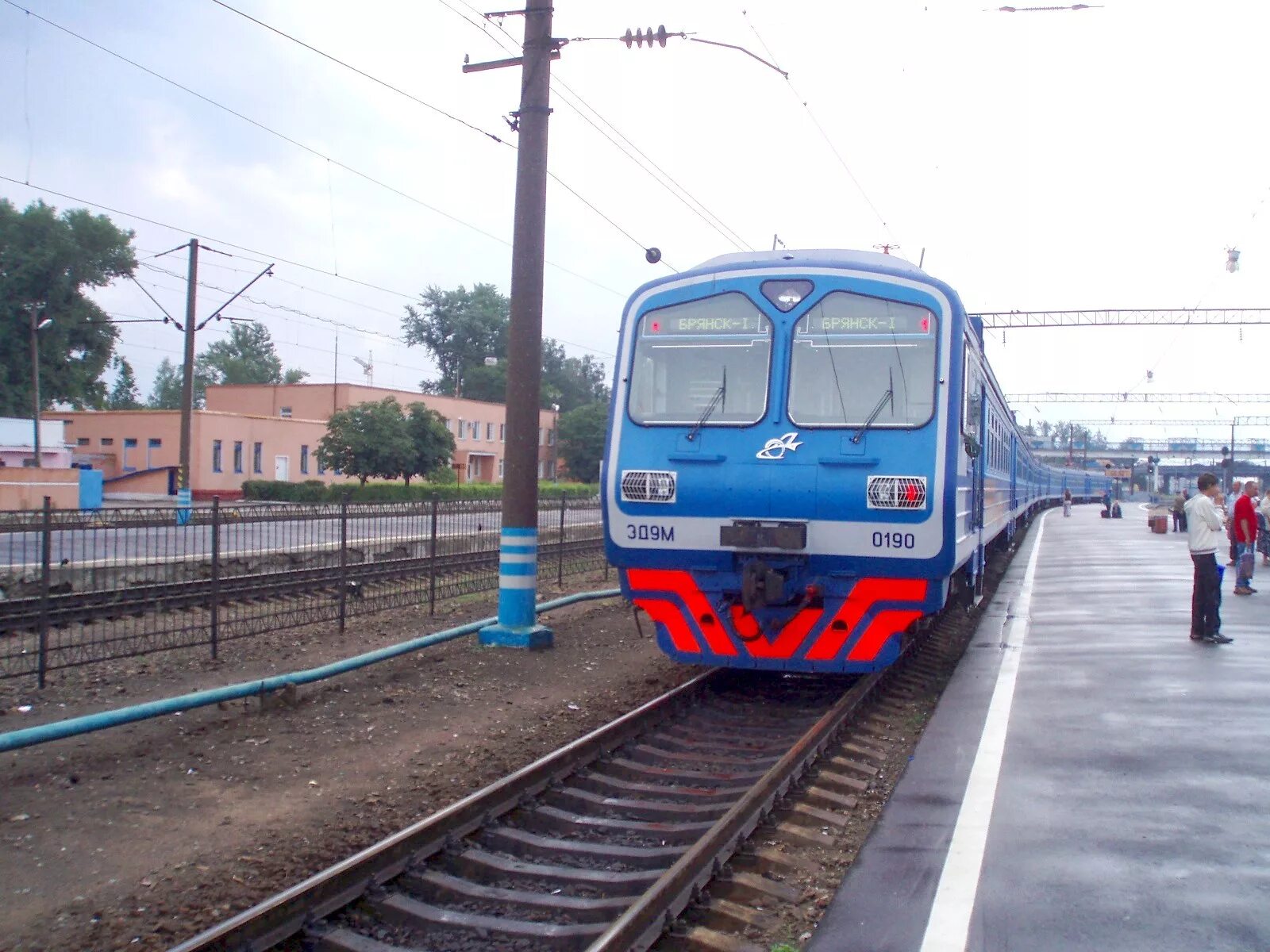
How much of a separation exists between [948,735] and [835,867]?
105 inches

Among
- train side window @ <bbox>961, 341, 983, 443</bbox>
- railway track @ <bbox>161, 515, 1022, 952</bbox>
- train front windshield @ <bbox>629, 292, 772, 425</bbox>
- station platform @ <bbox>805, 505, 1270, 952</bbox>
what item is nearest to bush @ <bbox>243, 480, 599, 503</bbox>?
train side window @ <bbox>961, 341, 983, 443</bbox>

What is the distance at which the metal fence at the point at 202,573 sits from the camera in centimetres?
888

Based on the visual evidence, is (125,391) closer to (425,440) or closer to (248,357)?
(248,357)

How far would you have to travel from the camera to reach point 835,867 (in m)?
4.96

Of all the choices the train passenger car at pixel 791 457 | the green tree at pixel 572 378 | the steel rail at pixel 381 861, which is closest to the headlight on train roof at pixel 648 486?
the train passenger car at pixel 791 457

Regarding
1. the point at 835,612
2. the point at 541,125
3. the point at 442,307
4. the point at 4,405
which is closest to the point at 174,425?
the point at 4,405

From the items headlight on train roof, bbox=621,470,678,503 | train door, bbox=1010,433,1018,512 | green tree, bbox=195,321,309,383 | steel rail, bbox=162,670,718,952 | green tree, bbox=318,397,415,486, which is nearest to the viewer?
steel rail, bbox=162,670,718,952

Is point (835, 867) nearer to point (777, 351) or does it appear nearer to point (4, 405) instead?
point (777, 351)

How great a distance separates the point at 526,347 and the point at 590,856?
621 centimetres

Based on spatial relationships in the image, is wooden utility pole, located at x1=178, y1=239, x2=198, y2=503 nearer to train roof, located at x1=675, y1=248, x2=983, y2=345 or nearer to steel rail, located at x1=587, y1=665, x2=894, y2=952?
train roof, located at x1=675, y1=248, x2=983, y2=345

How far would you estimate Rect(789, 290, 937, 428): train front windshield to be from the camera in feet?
26.5

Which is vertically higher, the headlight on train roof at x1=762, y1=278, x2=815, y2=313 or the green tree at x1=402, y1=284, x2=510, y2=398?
the green tree at x1=402, y1=284, x2=510, y2=398

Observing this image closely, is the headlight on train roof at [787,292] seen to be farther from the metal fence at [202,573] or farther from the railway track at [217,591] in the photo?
the railway track at [217,591]

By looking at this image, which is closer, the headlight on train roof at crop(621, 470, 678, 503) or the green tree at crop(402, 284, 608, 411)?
the headlight on train roof at crop(621, 470, 678, 503)
